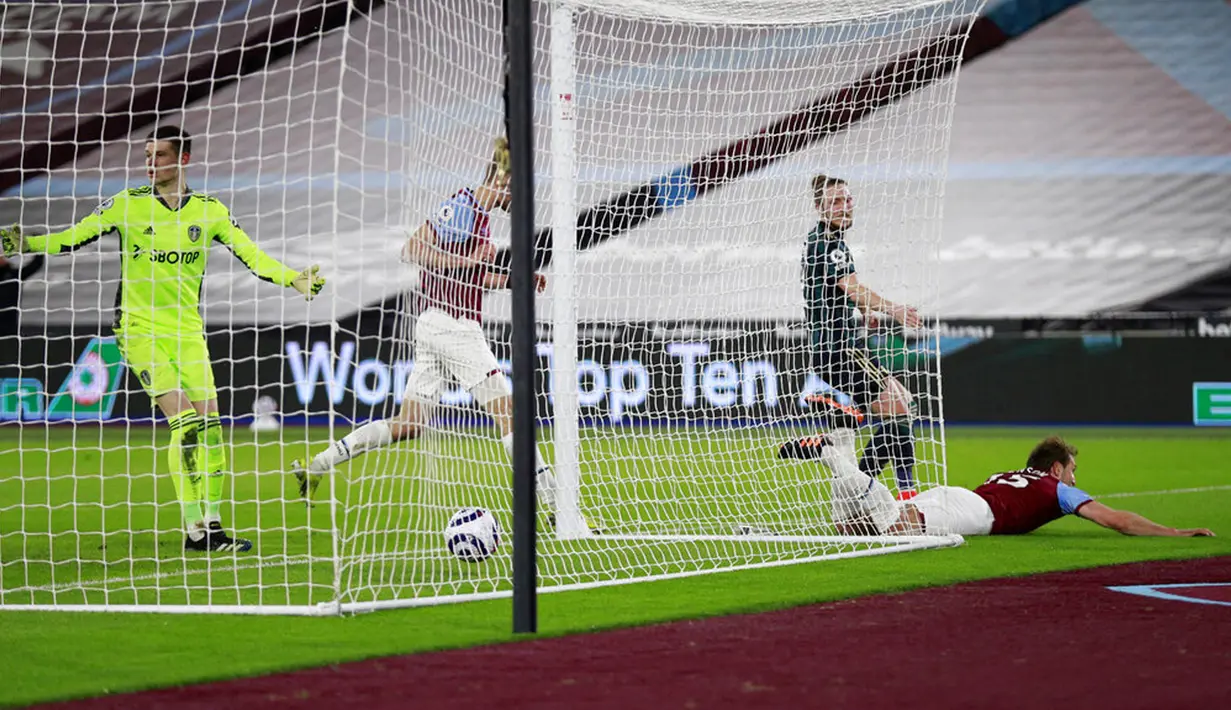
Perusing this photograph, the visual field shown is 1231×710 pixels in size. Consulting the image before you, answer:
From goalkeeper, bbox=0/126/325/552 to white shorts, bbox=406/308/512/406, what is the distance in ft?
2.63

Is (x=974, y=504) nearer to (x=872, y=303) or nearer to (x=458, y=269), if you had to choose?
(x=872, y=303)

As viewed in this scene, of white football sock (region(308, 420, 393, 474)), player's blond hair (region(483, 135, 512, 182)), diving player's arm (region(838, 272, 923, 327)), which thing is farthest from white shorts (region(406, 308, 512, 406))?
diving player's arm (region(838, 272, 923, 327))

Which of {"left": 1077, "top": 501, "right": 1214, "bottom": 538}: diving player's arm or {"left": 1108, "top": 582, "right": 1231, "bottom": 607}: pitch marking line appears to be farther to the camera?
{"left": 1077, "top": 501, "right": 1214, "bottom": 538}: diving player's arm

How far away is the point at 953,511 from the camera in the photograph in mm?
7402

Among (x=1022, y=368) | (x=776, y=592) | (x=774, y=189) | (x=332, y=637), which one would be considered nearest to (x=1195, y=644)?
(x=776, y=592)

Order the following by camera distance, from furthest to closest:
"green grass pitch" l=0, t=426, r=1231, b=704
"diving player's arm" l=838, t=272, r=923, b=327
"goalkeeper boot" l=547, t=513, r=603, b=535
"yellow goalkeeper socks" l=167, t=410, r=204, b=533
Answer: "goalkeeper boot" l=547, t=513, r=603, b=535, "diving player's arm" l=838, t=272, r=923, b=327, "yellow goalkeeper socks" l=167, t=410, r=204, b=533, "green grass pitch" l=0, t=426, r=1231, b=704

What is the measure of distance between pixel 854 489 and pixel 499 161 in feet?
7.25

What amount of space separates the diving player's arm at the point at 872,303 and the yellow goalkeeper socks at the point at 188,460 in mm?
3027

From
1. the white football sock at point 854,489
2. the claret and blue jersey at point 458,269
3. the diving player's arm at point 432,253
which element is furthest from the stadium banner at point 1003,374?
the diving player's arm at point 432,253

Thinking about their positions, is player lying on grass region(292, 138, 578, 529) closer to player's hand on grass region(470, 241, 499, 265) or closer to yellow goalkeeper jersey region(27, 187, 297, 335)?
player's hand on grass region(470, 241, 499, 265)

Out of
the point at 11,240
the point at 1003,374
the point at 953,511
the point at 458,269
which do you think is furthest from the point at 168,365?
the point at 1003,374

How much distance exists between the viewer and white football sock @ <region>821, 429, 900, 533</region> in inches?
285

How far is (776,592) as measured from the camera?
18.3 feet

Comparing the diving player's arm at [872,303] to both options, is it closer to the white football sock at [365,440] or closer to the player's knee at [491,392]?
the player's knee at [491,392]
